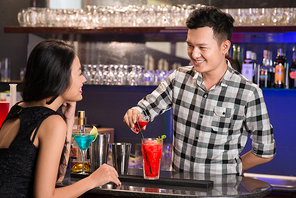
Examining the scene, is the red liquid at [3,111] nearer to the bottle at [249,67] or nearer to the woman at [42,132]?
the woman at [42,132]

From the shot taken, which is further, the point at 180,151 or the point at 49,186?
the point at 180,151

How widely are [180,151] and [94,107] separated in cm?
171

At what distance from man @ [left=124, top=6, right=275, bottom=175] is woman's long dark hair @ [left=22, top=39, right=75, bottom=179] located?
0.53 meters

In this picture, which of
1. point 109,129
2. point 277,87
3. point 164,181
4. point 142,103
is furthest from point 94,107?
point 164,181

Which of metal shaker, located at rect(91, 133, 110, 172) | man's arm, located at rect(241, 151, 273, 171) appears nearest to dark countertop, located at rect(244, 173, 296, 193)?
man's arm, located at rect(241, 151, 273, 171)

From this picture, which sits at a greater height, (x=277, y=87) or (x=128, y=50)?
(x=128, y=50)

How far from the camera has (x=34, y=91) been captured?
1.35 m

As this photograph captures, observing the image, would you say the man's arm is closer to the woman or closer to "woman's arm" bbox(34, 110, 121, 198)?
the woman

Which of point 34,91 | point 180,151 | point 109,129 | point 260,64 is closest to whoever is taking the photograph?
point 34,91

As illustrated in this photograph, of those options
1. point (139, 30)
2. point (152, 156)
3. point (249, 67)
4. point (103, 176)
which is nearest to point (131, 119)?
point (152, 156)

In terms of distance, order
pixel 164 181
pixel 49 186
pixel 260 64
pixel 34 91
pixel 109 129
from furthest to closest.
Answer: pixel 109 129 → pixel 260 64 → pixel 164 181 → pixel 34 91 → pixel 49 186

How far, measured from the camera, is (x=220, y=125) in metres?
1.94

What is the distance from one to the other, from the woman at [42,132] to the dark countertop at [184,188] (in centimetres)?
7

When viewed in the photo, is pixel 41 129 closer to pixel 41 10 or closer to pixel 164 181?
pixel 164 181
